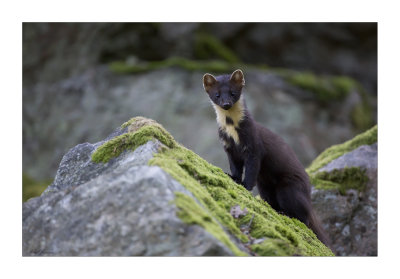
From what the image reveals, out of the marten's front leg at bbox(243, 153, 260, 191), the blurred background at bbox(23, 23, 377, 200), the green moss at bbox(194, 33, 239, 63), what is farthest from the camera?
the green moss at bbox(194, 33, 239, 63)

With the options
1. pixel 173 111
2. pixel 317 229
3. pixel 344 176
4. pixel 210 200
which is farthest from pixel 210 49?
pixel 210 200

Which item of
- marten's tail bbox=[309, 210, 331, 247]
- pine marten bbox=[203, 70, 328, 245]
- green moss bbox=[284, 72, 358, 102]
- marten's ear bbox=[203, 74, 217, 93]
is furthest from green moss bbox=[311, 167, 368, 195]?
green moss bbox=[284, 72, 358, 102]

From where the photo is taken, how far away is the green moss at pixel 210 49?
18484mm

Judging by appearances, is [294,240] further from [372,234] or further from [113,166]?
[372,234]

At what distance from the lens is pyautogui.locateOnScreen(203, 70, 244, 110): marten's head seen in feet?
25.3

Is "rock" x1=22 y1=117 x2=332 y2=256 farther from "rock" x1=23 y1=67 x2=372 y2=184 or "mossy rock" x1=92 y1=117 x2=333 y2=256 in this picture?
"rock" x1=23 y1=67 x2=372 y2=184

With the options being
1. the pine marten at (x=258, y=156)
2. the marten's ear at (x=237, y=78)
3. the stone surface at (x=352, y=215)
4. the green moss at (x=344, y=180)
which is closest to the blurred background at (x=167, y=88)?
the green moss at (x=344, y=180)

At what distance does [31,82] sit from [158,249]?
53.0 feet

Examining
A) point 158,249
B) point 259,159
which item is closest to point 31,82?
point 259,159

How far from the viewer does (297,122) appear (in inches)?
634

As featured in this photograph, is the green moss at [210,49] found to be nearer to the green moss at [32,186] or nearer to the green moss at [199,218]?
the green moss at [32,186]

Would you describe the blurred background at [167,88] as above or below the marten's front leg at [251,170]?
above

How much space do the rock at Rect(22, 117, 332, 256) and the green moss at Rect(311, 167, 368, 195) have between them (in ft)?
12.3

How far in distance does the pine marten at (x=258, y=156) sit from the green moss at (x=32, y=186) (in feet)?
28.8
